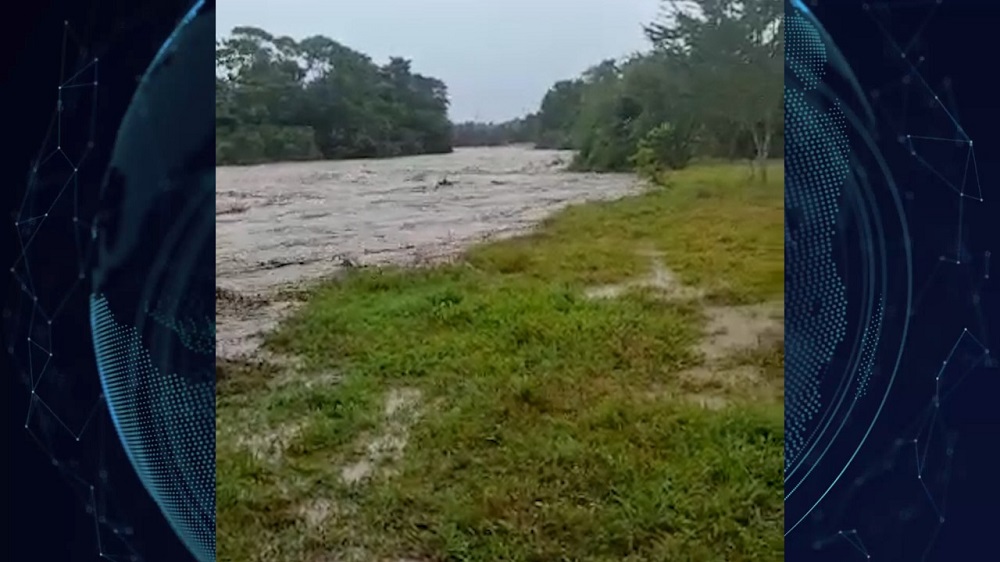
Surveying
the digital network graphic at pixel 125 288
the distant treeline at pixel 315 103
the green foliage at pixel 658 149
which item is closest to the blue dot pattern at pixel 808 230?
the green foliage at pixel 658 149

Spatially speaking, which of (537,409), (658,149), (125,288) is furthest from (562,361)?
(125,288)

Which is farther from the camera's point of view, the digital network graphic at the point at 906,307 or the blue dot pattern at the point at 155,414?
the blue dot pattern at the point at 155,414

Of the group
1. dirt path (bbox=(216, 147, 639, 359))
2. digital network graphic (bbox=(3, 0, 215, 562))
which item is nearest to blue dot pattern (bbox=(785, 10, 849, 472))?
dirt path (bbox=(216, 147, 639, 359))

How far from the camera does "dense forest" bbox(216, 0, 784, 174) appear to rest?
7.64 ft

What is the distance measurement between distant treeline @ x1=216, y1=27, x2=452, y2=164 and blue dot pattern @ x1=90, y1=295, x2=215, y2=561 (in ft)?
1.68

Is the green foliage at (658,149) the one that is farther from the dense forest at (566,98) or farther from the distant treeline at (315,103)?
the distant treeline at (315,103)

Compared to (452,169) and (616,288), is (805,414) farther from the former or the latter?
(452,169)

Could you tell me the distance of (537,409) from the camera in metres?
A: 2.29

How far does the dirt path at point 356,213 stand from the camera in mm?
2344

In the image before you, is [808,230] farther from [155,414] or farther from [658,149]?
[155,414]

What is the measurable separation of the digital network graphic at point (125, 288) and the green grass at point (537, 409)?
0.13 m

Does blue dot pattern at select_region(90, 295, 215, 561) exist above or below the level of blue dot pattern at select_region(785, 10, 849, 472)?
below

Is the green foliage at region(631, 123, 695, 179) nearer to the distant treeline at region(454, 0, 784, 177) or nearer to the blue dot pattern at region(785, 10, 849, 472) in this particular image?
the distant treeline at region(454, 0, 784, 177)

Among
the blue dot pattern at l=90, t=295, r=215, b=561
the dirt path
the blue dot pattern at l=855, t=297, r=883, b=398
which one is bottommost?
the blue dot pattern at l=90, t=295, r=215, b=561
